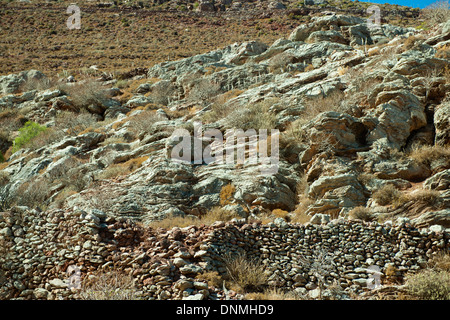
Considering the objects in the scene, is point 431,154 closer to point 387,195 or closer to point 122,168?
point 387,195

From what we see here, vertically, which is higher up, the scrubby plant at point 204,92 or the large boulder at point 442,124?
the scrubby plant at point 204,92

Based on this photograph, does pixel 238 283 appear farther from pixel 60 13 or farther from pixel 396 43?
pixel 60 13

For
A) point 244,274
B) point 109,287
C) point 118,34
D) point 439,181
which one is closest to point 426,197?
A: point 439,181

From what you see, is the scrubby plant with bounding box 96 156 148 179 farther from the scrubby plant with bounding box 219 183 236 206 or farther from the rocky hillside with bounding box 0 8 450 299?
the scrubby plant with bounding box 219 183 236 206

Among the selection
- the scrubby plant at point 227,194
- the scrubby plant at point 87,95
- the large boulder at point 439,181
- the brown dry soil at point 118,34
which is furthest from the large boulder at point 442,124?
the brown dry soil at point 118,34

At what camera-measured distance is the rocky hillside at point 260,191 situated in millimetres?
7773

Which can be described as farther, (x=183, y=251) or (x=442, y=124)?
(x=442, y=124)

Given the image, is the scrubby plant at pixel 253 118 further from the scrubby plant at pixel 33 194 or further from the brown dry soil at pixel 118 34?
the brown dry soil at pixel 118 34

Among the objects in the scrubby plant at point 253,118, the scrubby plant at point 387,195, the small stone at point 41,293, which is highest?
the scrubby plant at point 253,118

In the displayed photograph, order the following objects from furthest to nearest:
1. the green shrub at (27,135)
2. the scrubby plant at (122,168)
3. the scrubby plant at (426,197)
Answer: the green shrub at (27,135) < the scrubby plant at (122,168) < the scrubby plant at (426,197)

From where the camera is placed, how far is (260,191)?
12133 mm

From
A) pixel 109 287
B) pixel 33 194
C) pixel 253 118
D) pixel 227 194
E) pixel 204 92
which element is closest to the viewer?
pixel 109 287

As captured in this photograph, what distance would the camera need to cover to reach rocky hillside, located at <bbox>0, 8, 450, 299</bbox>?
777 centimetres
